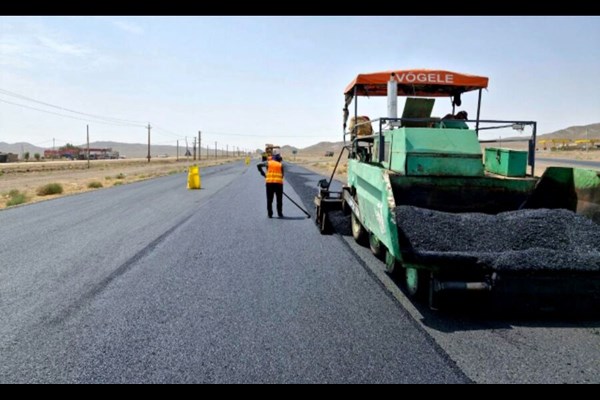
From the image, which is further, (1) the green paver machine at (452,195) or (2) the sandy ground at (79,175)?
(2) the sandy ground at (79,175)

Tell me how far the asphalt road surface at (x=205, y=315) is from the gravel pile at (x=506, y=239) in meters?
0.74

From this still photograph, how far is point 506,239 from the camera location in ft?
14.7

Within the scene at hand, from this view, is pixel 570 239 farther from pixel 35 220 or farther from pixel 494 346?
pixel 35 220

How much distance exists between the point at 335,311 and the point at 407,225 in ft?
3.96

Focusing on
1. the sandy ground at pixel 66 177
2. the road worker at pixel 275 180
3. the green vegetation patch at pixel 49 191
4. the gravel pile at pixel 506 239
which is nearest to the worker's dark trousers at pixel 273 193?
the road worker at pixel 275 180

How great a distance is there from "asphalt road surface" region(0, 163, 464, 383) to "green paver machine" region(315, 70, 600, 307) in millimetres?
637

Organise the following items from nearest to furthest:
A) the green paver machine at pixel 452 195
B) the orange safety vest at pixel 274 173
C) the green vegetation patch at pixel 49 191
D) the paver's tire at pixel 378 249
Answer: the green paver machine at pixel 452 195 < the paver's tire at pixel 378 249 < the orange safety vest at pixel 274 173 < the green vegetation patch at pixel 49 191

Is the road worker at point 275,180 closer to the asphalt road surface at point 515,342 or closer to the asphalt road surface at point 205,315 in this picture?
the asphalt road surface at point 205,315

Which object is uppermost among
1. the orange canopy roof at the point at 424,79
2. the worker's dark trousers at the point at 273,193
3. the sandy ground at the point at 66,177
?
the orange canopy roof at the point at 424,79

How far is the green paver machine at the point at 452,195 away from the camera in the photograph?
393 centimetres

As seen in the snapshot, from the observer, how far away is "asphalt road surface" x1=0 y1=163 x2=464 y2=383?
3150mm

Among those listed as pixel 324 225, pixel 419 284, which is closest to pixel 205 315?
pixel 419 284

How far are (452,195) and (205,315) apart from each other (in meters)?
3.41

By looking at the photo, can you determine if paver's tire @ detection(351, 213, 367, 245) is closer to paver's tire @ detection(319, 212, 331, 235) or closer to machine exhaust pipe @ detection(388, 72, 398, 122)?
paver's tire @ detection(319, 212, 331, 235)
